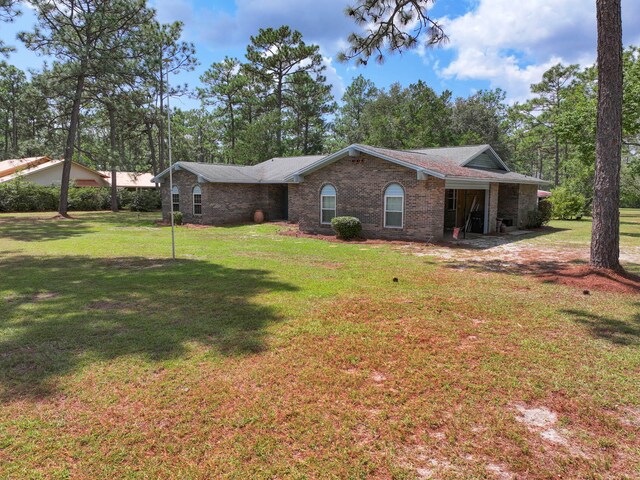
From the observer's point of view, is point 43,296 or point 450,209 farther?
point 450,209

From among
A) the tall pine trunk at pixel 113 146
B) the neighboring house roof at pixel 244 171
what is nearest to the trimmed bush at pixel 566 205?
the neighboring house roof at pixel 244 171

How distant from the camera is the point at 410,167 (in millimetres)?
14719

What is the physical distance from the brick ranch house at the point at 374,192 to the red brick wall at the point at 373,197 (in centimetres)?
4

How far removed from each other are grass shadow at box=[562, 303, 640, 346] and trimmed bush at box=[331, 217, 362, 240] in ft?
32.1

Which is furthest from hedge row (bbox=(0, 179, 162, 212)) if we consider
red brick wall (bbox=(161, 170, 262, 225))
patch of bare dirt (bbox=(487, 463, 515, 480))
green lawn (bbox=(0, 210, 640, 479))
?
patch of bare dirt (bbox=(487, 463, 515, 480))

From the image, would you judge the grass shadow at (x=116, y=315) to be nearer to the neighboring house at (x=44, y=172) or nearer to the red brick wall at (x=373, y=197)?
the red brick wall at (x=373, y=197)

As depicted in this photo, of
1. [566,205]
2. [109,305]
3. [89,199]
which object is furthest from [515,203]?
[89,199]

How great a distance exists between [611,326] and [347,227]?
34.9ft

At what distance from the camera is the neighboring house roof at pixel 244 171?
74.0 ft

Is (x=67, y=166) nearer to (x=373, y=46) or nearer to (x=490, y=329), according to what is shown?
(x=373, y=46)

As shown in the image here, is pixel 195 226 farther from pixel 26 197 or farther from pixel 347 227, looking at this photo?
pixel 26 197

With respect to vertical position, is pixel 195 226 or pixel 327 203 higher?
pixel 327 203

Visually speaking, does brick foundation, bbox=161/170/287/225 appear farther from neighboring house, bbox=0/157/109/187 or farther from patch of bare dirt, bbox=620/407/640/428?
patch of bare dirt, bbox=620/407/640/428

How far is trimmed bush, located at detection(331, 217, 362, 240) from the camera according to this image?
52.7ft
